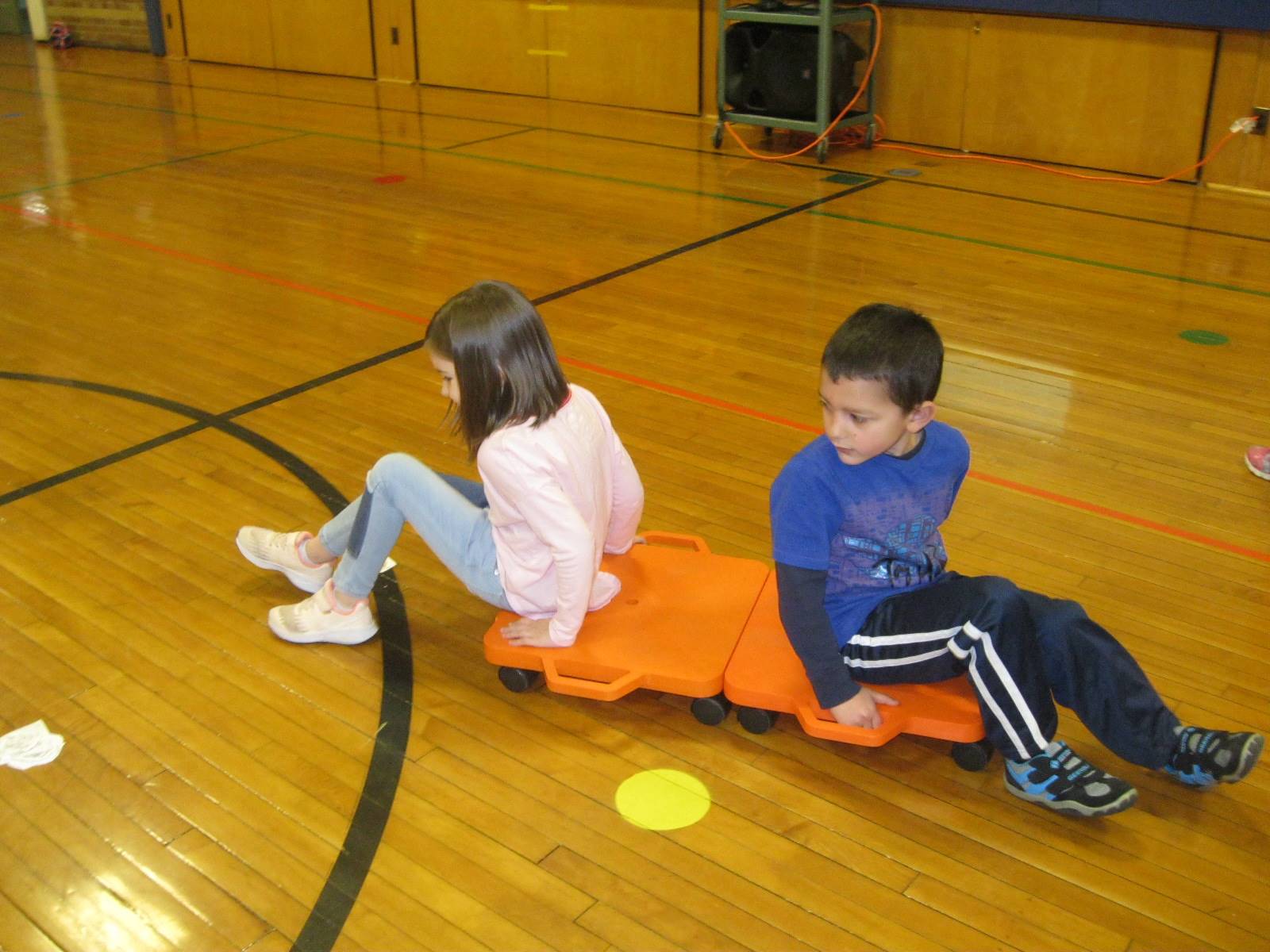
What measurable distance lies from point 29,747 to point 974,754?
5.03ft

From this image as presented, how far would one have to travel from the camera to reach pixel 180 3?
31.4ft

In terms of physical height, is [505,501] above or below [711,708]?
above

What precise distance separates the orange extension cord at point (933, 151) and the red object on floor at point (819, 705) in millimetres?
4248

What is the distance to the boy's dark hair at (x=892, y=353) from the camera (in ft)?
5.49

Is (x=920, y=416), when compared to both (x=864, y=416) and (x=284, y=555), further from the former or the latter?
(x=284, y=555)

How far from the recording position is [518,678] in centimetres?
209

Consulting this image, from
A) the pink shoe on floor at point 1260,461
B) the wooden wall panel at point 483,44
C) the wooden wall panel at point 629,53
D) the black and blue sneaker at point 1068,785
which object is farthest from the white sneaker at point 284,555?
the wooden wall panel at point 483,44

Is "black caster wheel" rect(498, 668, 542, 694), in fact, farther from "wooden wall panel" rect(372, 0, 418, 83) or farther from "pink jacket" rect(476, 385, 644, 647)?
"wooden wall panel" rect(372, 0, 418, 83)

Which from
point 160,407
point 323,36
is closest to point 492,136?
point 323,36

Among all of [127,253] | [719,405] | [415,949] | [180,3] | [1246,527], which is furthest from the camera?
[180,3]

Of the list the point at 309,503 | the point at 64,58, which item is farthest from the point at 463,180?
the point at 64,58

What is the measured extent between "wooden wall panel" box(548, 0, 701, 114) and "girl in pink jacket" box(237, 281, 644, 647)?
5303mm

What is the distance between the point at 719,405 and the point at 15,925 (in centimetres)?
212

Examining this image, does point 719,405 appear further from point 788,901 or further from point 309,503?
point 788,901
